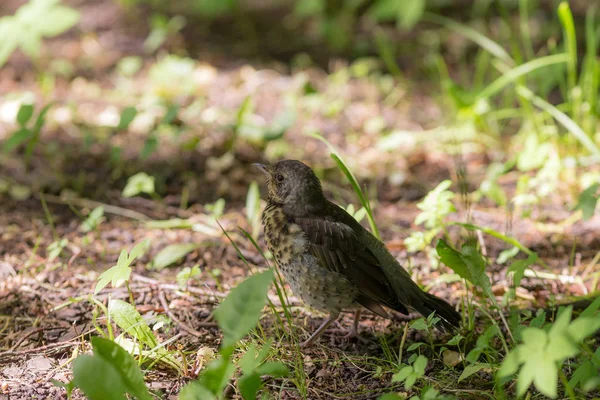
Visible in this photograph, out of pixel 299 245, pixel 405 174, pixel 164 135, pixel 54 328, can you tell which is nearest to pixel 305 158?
pixel 405 174

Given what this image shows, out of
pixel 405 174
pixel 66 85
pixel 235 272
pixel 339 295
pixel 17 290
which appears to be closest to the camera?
pixel 339 295

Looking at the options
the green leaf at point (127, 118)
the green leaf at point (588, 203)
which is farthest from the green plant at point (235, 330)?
the green leaf at point (127, 118)

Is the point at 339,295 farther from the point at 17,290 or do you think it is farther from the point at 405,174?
the point at 405,174

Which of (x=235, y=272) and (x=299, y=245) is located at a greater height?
(x=299, y=245)

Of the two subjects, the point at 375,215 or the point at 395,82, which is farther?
the point at 395,82

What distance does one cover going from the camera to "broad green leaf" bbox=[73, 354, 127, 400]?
2.20m

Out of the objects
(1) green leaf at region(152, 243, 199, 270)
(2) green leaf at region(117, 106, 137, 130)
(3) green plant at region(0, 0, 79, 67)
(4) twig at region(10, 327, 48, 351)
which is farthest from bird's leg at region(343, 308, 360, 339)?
(3) green plant at region(0, 0, 79, 67)

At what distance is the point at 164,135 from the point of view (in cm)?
537

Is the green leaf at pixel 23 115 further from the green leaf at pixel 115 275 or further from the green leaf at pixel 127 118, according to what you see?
the green leaf at pixel 115 275

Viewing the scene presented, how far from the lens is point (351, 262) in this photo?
307 centimetres

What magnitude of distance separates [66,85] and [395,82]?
2930mm

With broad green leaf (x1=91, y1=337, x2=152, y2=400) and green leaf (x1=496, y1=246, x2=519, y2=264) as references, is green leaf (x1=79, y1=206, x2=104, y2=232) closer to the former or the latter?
broad green leaf (x1=91, y1=337, x2=152, y2=400)

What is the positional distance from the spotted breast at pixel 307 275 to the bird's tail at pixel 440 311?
0.29 metres

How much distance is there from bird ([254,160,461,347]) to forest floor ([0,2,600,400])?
19cm
